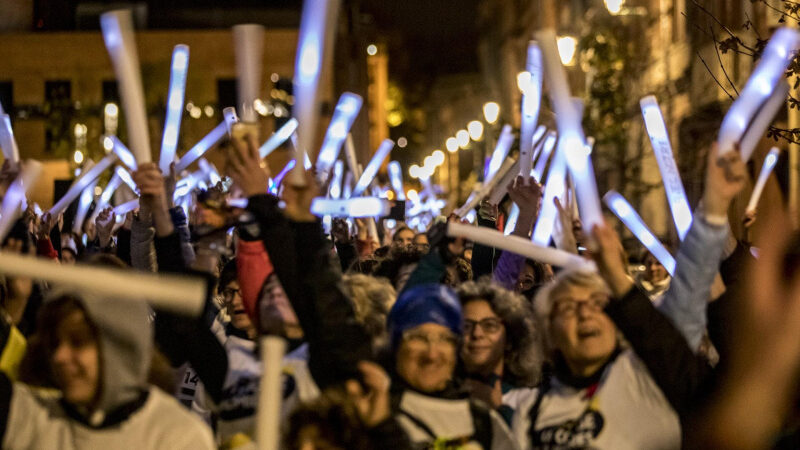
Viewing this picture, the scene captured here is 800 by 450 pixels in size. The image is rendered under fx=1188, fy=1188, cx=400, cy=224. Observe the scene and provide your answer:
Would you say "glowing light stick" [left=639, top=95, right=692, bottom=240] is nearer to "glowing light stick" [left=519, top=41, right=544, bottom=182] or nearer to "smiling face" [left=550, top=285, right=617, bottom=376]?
"smiling face" [left=550, top=285, right=617, bottom=376]

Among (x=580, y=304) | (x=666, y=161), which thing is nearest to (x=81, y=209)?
(x=666, y=161)

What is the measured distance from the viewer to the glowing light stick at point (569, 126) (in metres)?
3.58

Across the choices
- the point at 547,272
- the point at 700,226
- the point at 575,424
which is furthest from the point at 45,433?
the point at 547,272

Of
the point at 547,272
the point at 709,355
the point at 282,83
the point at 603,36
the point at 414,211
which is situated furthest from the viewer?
the point at 282,83

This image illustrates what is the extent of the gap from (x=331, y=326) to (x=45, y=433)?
0.94 m

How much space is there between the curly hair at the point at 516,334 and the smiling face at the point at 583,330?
867mm

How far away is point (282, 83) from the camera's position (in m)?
46.7

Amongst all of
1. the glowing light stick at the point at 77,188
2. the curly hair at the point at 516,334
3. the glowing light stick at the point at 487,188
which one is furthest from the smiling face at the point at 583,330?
the glowing light stick at the point at 77,188

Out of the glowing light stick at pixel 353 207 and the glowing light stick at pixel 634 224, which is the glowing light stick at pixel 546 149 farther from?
the glowing light stick at pixel 353 207

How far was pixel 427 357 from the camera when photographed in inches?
157

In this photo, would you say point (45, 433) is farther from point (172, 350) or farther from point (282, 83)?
point (282, 83)

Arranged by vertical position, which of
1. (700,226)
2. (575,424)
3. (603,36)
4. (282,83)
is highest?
(282,83)

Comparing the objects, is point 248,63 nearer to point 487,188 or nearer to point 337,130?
point 337,130

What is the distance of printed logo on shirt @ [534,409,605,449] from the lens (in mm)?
3762
